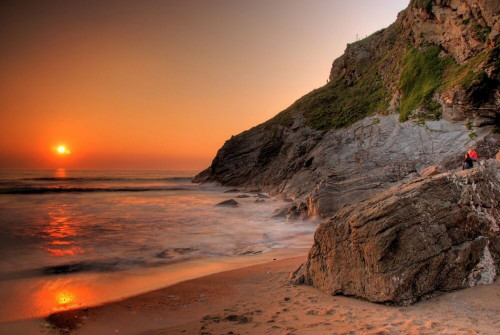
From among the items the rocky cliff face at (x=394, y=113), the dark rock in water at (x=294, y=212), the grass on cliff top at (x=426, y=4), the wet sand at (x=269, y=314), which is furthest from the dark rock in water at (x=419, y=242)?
the grass on cliff top at (x=426, y=4)

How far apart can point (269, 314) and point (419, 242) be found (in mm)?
2537

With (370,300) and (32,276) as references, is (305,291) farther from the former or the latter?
(32,276)

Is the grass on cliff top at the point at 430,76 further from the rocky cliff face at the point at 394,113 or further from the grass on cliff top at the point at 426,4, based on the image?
the grass on cliff top at the point at 426,4

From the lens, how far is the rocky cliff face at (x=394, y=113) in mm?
17297

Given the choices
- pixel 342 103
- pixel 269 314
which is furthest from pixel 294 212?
pixel 342 103

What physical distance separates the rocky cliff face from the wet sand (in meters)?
8.96

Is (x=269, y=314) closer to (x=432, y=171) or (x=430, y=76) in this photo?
(x=432, y=171)

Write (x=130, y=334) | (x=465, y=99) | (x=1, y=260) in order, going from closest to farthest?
(x=130, y=334), (x=1, y=260), (x=465, y=99)

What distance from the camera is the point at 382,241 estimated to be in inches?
196

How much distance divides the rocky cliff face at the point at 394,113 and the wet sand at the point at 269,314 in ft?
29.4

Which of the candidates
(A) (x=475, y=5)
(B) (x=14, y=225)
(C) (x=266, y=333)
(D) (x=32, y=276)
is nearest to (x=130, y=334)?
(C) (x=266, y=333)

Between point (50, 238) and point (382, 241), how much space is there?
12937 millimetres

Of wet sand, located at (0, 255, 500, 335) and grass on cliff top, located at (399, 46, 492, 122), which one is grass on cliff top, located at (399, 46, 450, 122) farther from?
wet sand, located at (0, 255, 500, 335)

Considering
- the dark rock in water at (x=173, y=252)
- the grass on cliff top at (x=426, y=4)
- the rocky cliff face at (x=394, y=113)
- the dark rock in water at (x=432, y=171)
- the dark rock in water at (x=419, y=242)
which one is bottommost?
the dark rock in water at (x=173, y=252)
